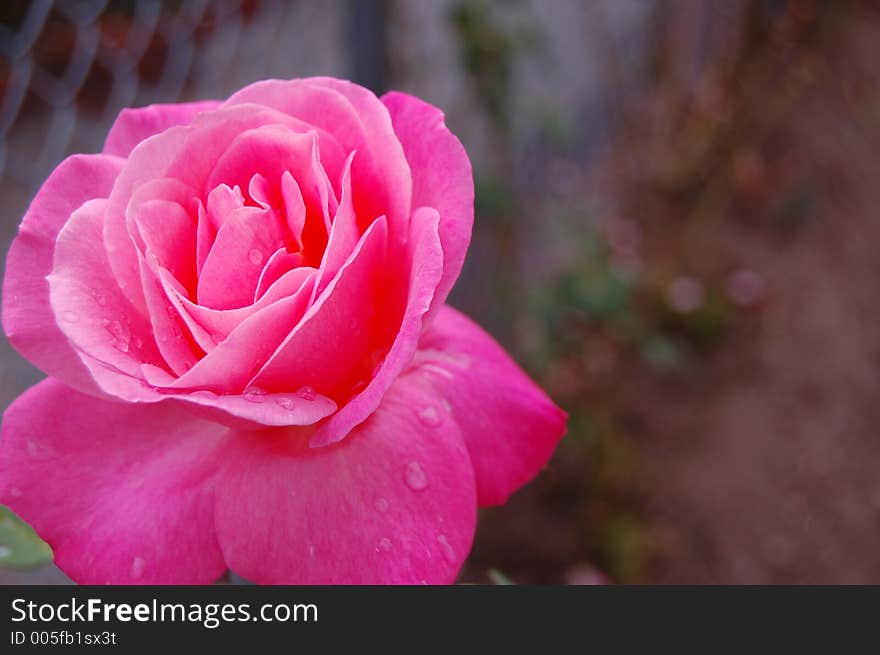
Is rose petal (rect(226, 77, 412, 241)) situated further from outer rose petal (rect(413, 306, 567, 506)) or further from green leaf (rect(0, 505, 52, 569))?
green leaf (rect(0, 505, 52, 569))

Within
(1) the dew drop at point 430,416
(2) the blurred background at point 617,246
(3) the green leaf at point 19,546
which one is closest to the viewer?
(3) the green leaf at point 19,546

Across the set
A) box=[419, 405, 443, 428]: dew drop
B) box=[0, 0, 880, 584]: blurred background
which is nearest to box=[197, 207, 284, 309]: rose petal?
box=[419, 405, 443, 428]: dew drop

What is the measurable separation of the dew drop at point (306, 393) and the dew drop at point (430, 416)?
6 centimetres

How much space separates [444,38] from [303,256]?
153 cm

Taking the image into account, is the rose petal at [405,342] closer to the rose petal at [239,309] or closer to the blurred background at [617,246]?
the rose petal at [239,309]

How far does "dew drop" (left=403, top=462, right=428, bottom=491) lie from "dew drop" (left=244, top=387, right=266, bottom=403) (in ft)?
0.27

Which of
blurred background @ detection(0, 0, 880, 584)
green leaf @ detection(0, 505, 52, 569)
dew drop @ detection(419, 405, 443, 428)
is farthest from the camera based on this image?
blurred background @ detection(0, 0, 880, 584)

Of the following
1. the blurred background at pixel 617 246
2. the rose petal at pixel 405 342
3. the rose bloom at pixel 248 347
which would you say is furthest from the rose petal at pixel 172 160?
the blurred background at pixel 617 246

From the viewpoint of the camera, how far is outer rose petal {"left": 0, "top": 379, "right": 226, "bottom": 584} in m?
0.38

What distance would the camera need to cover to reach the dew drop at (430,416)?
0.42 meters

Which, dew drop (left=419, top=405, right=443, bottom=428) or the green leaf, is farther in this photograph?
dew drop (left=419, top=405, right=443, bottom=428)
